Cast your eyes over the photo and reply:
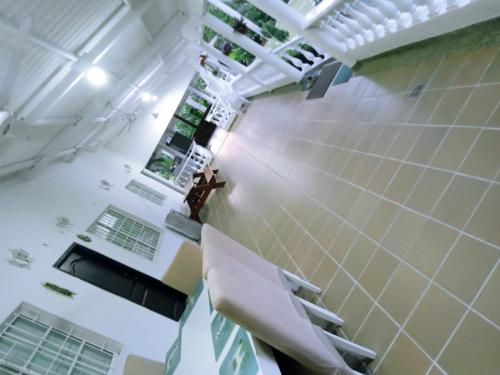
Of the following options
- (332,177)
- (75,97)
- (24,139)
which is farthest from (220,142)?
(332,177)

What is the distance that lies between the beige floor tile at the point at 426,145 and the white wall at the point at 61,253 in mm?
2156

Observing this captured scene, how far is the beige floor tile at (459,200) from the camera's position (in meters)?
1.21

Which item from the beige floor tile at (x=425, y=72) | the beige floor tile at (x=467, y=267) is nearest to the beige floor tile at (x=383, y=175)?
the beige floor tile at (x=425, y=72)

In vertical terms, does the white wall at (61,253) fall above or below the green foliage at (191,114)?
below

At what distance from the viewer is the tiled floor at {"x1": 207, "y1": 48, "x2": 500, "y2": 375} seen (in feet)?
3.58

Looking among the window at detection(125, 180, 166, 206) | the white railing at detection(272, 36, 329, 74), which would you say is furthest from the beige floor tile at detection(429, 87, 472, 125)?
the window at detection(125, 180, 166, 206)

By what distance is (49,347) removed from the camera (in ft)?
7.38

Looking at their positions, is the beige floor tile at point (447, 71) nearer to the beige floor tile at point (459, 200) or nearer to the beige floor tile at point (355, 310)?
the beige floor tile at point (459, 200)

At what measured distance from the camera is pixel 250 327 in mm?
1047

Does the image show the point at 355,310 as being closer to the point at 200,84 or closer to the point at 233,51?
the point at 233,51

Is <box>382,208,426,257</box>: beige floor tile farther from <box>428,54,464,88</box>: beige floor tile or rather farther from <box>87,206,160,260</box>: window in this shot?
<box>87,206,160,260</box>: window

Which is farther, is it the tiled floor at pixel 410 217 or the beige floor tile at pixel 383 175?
the beige floor tile at pixel 383 175

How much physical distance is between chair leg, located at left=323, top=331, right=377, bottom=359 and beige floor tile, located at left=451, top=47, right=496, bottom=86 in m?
1.10

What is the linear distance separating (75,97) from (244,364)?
3.60m
